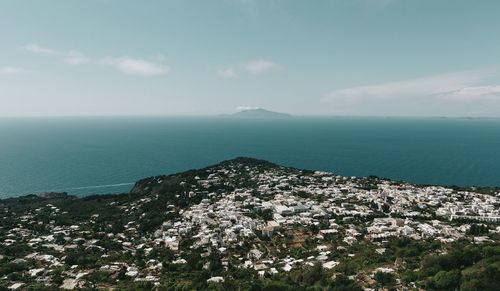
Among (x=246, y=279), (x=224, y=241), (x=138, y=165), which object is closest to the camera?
(x=246, y=279)

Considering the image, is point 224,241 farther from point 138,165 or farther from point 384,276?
point 138,165

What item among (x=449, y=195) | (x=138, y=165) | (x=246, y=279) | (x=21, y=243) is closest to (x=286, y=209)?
(x=246, y=279)

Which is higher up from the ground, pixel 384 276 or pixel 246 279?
pixel 384 276

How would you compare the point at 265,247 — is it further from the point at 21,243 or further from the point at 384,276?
the point at 21,243

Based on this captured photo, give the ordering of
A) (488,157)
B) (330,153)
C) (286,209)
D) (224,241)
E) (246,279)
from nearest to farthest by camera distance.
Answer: (246,279) < (224,241) < (286,209) < (488,157) < (330,153)

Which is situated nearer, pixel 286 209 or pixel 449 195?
pixel 286 209

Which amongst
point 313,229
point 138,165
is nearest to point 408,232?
point 313,229
